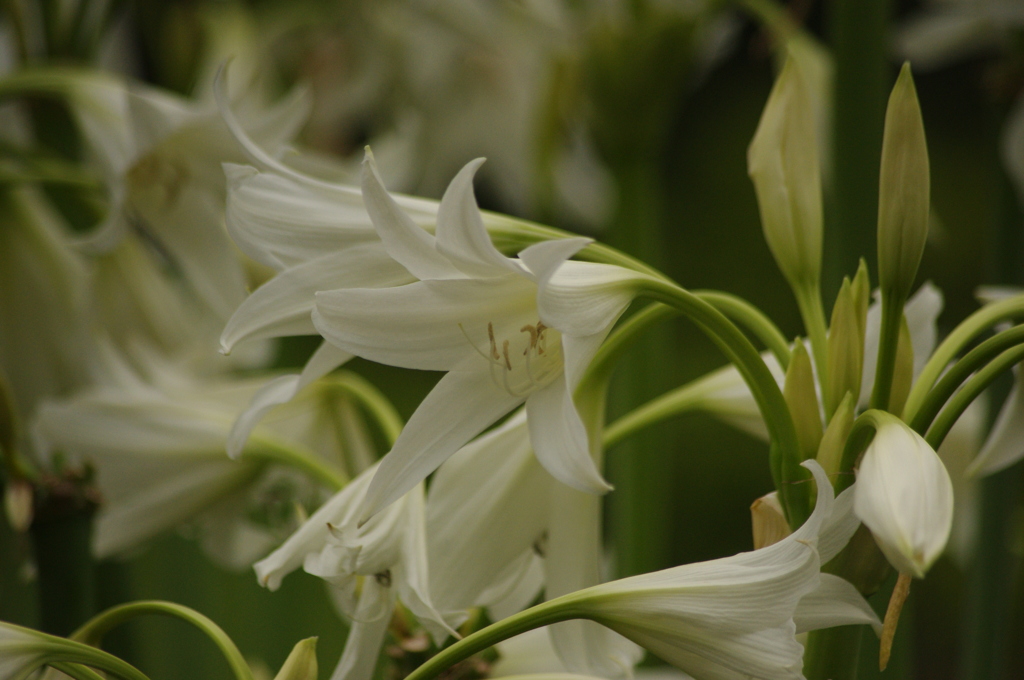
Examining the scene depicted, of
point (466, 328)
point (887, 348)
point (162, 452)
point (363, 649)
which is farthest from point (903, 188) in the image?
point (162, 452)

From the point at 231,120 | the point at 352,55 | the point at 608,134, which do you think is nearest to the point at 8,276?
the point at 231,120

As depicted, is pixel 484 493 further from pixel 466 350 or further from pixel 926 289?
pixel 926 289

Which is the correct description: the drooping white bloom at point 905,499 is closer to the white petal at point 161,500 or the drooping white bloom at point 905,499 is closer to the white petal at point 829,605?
the white petal at point 829,605

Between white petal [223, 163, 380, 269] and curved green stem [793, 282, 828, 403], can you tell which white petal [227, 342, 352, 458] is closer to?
white petal [223, 163, 380, 269]

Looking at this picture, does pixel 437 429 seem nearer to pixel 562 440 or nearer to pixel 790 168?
pixel 562 440

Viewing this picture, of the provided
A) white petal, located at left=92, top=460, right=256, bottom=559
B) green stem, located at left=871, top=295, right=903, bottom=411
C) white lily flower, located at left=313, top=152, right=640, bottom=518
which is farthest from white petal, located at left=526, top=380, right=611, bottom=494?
white petal, located at left=92, top=460, right=256, bottom=559

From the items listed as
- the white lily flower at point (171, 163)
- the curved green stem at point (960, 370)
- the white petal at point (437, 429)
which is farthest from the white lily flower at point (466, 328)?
the white lily flower at point (171, 163)
